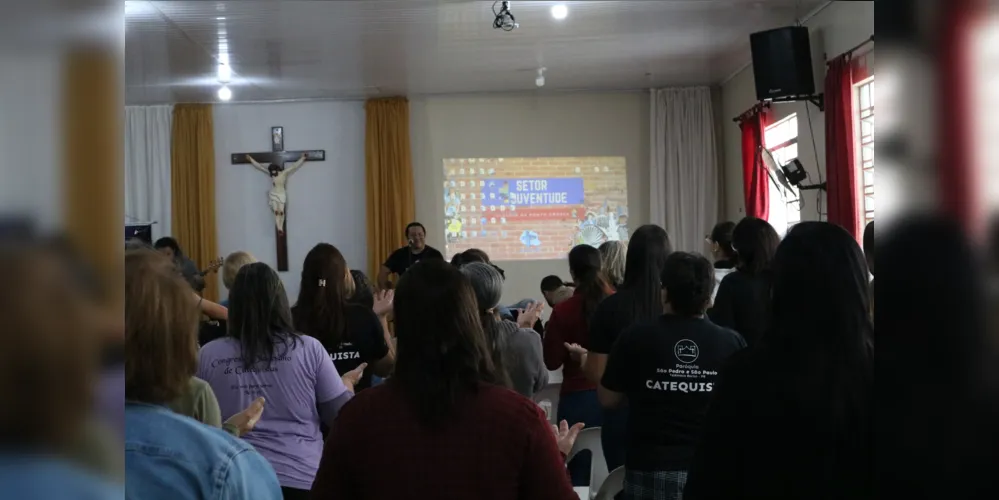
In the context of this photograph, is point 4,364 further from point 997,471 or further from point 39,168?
point 997,471

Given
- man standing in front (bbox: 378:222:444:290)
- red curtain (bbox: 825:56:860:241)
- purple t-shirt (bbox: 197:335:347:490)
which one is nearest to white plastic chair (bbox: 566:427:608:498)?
purple t-shirt (bbox: 197:335:347:490)

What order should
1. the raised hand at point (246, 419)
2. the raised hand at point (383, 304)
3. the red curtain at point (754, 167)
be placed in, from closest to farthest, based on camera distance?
the raised hand at point (246, 419) → the raised hand at point (383, 304) → the red curtain at point (754, 167)

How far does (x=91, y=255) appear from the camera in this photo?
0.31 m

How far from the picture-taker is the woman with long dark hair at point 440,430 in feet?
4.03

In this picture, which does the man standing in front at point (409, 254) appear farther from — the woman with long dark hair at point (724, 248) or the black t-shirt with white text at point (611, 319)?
the black t-shirt with white text at point (611, 319)

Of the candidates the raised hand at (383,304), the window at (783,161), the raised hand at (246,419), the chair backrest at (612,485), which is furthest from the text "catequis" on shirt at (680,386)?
the window at (783,161)

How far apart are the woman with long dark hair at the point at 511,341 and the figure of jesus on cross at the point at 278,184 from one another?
6.35 metres

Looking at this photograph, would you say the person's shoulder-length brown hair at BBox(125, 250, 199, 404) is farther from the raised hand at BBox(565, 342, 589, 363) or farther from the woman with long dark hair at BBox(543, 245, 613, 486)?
the woman with long dark hair at BBox(543, 245, 613, 486)

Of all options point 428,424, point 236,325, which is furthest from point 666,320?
point 236,325

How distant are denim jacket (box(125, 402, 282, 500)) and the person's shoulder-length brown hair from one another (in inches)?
0.9

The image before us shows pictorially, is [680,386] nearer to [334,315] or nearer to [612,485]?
[612,485]

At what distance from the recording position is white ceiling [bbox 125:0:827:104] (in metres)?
5.38

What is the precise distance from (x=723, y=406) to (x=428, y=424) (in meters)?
0.46

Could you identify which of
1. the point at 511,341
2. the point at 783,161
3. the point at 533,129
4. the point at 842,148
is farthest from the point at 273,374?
the point at 533,129
